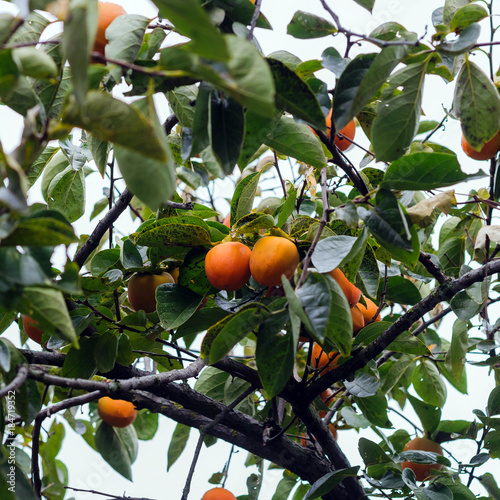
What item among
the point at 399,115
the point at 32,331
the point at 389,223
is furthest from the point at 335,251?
the point at 32,331

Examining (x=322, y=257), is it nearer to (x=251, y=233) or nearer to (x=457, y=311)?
(x=251, y=233)

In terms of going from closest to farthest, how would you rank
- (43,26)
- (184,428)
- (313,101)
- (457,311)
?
(313,101), (43,26), (457,311), (184,428)

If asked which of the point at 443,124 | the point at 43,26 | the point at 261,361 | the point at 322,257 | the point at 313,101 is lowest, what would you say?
the point at 261,361

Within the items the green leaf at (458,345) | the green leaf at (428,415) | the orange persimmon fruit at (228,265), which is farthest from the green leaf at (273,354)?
the green leaf at (428,415)

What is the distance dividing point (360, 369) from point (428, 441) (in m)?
0.39

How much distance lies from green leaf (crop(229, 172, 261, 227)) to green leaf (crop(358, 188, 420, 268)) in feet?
0.86

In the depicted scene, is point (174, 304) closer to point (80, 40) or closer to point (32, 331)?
point (32, 331)

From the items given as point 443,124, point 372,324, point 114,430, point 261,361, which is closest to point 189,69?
point 261,361

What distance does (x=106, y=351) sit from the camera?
79cm

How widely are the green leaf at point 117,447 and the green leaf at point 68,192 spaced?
0.45 meters

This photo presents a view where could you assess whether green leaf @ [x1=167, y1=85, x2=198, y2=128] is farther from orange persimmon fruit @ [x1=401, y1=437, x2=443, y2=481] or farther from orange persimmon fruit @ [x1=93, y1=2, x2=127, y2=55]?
orange persimmon fruit @ [x1=401, y1=437, x2=443, y2=481]

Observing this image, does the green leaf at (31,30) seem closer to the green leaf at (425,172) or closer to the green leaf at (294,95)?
the green leaf at (294,95)

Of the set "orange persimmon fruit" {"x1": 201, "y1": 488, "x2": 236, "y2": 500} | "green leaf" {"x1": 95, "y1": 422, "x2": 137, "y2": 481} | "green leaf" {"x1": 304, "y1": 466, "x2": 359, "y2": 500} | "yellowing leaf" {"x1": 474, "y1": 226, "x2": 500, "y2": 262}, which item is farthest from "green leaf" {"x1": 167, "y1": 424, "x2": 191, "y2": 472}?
"yellowing leaf" {"x1": 474, "y1": 226, "x2": 500, "y2": 262}

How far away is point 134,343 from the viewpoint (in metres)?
0.91
